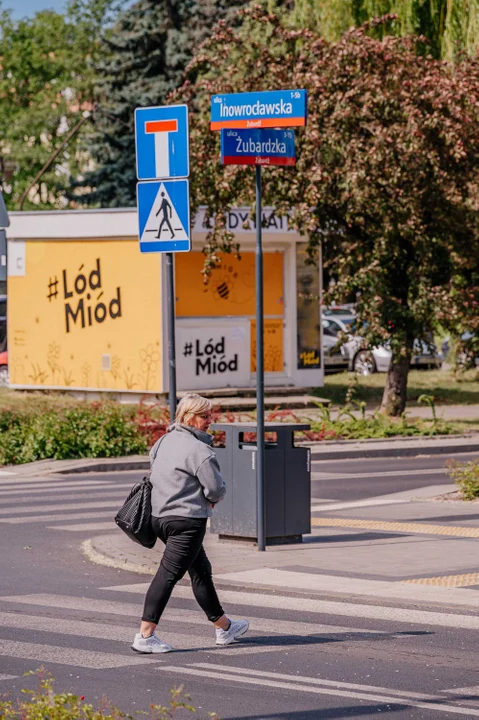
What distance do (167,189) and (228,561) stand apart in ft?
9.93

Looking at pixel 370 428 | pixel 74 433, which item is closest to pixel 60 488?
pixel 74 433

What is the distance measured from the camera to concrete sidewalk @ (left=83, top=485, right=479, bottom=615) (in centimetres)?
1006

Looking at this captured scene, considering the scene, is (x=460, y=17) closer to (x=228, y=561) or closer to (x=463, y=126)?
(x=463, y=126)

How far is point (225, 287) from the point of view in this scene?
29.8 meters

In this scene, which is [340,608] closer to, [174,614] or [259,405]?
[174,614]

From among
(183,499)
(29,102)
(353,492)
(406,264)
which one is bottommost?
(353,492)

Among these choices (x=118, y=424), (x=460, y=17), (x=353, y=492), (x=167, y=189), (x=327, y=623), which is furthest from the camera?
(x=460, y=17)

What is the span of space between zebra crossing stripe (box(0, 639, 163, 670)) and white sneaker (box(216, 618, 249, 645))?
20.7 inches

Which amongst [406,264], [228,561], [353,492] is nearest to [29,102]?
[406,264]

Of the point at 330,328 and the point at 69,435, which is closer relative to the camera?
the point at 69,435

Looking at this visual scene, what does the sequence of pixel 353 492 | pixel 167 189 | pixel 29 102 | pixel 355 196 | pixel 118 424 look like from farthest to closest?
pixel 29 102 → pixel 355 196 → pixel 118 424 → pixel 353 492 → pixel 167 189

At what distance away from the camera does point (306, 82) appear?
24172 mm

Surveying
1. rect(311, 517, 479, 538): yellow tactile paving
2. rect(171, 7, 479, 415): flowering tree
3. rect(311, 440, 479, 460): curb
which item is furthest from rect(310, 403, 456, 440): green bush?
rect(311, 517, 479, 538): yellow tactile paving

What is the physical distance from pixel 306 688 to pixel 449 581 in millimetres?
3357
